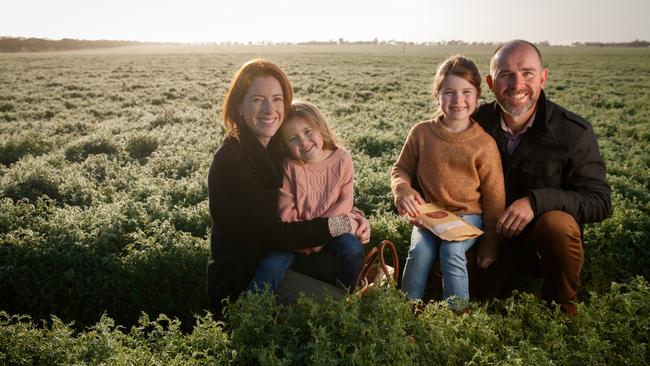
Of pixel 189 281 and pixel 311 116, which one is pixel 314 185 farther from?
pixel 189 281

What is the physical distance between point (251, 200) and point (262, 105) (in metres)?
0.81

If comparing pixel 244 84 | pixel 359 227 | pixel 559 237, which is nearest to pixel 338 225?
pixel 359 227

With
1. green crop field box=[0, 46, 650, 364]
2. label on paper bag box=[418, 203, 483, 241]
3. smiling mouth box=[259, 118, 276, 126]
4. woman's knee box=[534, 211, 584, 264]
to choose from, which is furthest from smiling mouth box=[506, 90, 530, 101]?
smiling mouth box=[259, 118, 276, 126]

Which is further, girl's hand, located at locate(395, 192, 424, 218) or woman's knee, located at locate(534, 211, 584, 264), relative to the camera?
girl's hand, located at locate(395, 192, 424, 218)

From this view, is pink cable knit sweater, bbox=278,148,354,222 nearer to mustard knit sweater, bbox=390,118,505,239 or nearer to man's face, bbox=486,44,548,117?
mustard knit sweater, bbox=390,118,505,239

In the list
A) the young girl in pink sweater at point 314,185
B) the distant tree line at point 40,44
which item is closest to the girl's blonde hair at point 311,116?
the young girl in pink sweater at point 314,185

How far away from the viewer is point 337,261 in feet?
13.7

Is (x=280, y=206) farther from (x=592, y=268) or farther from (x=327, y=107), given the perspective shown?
(x=327, y=107)

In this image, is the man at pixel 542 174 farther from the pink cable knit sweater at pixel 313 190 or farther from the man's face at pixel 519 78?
the pink cable knit sweater at pixel 313 190

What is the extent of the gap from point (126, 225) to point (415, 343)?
14.7 feet

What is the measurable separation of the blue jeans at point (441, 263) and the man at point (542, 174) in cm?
41

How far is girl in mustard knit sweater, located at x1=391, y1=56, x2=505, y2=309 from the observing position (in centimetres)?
414

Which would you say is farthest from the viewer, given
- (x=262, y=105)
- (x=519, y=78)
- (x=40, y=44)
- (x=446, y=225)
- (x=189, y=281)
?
(x=40, y=44)

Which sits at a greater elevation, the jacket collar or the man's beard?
the man's beard
